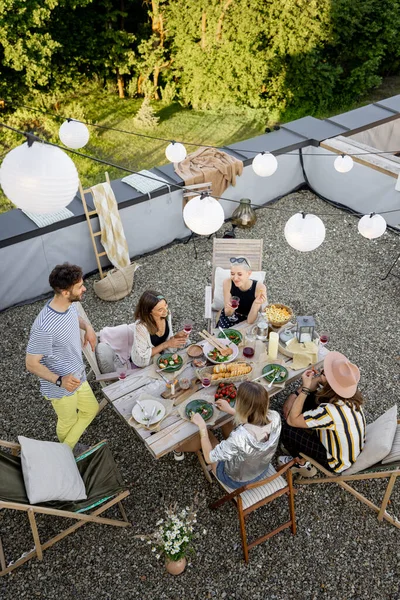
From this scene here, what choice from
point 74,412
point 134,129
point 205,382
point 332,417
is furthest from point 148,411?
point 134,129

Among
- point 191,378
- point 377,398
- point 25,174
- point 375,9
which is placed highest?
point 25,174

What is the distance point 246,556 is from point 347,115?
7556 mm

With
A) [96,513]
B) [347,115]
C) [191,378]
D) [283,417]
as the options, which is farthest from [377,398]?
[347,115]

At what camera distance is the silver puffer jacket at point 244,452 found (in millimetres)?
3275

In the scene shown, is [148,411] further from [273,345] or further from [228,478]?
[273,345]

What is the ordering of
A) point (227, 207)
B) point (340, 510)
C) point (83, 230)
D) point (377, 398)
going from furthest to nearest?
point (227, 207) → point (83, 230) → point (377, 398) → point (340, 510)

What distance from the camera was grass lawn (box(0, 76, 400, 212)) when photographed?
10859 mm

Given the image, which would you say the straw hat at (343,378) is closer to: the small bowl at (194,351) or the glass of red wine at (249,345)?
the glass of red wine at (249,345)

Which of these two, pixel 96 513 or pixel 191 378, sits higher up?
pixel 191 378

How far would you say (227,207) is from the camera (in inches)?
303

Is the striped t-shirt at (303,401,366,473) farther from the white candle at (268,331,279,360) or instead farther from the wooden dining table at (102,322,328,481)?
the white candle at (268,331,279,360)

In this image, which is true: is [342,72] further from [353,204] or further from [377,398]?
[377,398]

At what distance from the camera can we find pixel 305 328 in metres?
4.36

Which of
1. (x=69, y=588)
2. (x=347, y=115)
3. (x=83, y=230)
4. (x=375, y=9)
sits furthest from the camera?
(x=375, y=9)
